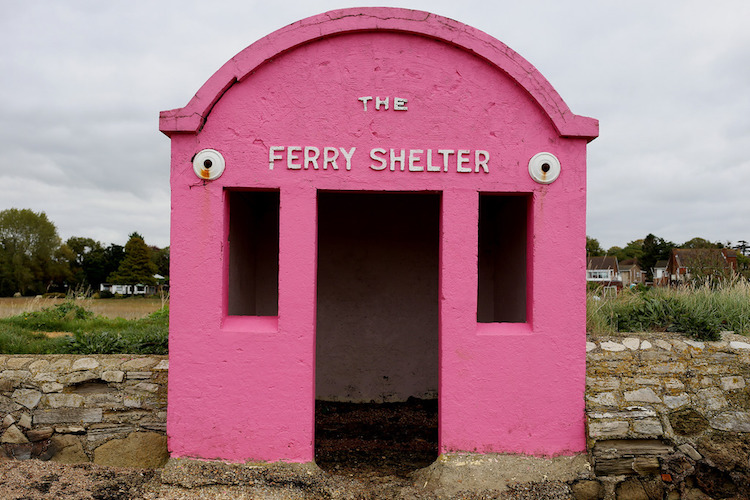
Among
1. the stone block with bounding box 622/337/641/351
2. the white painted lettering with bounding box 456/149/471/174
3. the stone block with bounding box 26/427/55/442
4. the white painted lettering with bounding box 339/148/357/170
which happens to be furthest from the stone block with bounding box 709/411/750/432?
the stone block with bounding box 26/427/55/442

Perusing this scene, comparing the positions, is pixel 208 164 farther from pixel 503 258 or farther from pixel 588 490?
pixel 588 490

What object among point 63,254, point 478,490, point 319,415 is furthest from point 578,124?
point 63,254

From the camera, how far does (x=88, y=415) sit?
522cm

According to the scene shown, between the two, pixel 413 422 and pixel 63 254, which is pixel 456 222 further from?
pixel 63 254

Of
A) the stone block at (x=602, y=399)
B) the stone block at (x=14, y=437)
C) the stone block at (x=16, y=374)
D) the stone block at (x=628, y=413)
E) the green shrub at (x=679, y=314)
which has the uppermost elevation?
the green shrub at (x=679, y=314)

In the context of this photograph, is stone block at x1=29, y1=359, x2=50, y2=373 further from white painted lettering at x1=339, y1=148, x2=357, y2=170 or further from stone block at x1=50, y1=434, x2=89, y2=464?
white painted lettering at x1=339, y1=148, x2=357, y2=170

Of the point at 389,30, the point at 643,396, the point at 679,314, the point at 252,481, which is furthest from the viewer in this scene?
the point at 679,314

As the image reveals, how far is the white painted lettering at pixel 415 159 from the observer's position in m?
4.60

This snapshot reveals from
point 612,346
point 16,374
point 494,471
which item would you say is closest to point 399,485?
point 494,471

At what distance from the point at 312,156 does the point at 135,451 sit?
3.64 m

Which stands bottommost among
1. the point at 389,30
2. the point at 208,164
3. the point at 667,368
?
the point at 667,368

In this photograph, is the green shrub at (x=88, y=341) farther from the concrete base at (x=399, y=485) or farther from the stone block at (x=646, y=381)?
the stone block at (x=646, y=381)

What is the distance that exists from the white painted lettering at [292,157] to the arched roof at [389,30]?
81cm

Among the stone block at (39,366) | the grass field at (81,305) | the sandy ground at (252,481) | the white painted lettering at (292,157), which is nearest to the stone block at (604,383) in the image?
the sandy ground at (252,481)
